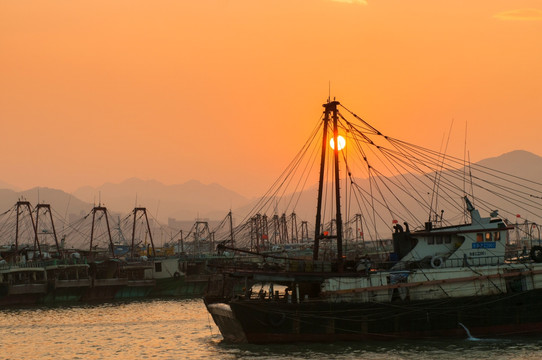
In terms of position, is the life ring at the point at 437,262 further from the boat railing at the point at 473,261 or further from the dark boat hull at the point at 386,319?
the dark boat hull at the point at 386,319

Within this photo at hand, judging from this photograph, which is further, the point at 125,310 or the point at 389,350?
the point at 125,310

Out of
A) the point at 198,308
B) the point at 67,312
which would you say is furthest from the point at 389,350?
the point at 67,312

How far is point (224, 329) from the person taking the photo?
5706 centimetres

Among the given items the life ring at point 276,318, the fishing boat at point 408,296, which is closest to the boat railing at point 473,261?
the fishing boat at point 408,296

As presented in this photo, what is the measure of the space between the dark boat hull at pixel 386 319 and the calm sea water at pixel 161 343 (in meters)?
0.85

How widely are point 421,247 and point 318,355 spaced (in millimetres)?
11479

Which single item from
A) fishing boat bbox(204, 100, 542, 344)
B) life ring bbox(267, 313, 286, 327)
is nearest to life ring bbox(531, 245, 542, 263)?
fishing boat bbox(204, 100, 542, 344)

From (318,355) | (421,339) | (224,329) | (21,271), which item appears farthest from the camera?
(21,271)

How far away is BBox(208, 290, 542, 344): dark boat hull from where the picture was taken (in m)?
52.8

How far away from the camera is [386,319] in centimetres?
5325

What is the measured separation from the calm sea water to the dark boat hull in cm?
85

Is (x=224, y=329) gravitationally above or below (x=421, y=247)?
below

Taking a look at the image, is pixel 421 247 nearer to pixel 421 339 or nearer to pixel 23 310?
pixel 421 339

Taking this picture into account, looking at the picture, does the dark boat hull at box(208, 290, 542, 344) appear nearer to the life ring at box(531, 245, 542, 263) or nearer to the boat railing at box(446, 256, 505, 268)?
the boat railing at box(446, 256, 505, 268)
